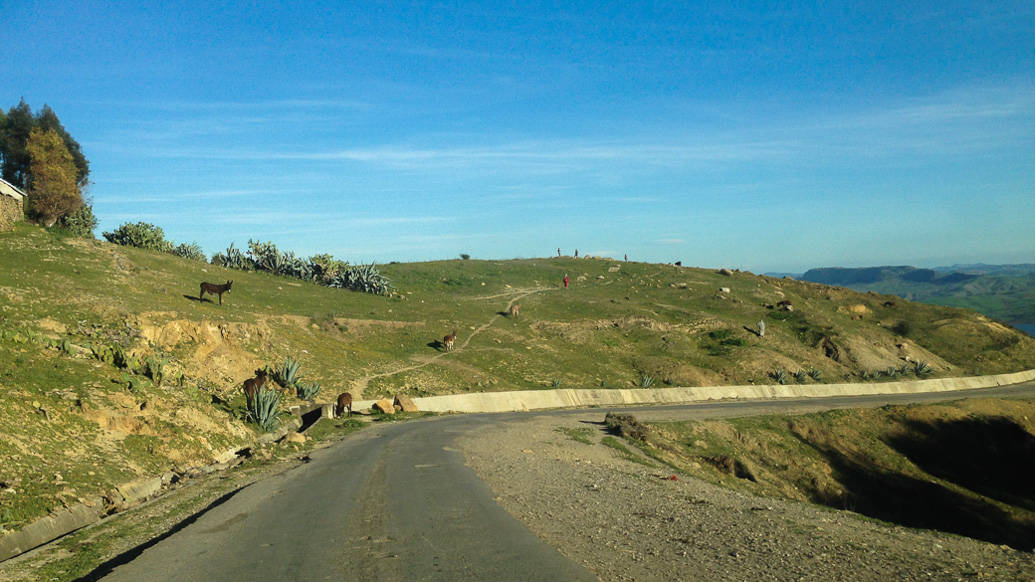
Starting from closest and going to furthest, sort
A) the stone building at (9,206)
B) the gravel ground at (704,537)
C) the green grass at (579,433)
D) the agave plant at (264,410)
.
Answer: the gravel ground at (704,537), the agave plant at (264,410), the green grass at (579,433), the stone building at (9,206)

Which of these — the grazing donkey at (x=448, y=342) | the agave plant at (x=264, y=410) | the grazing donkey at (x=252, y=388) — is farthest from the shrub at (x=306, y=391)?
the grazing donkey at (x=448, y=342)

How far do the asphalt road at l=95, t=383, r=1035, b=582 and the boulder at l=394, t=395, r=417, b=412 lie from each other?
15.5 m

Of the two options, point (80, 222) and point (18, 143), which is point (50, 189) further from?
point (18, 143)

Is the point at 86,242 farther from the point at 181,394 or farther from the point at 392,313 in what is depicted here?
the point at 181,394

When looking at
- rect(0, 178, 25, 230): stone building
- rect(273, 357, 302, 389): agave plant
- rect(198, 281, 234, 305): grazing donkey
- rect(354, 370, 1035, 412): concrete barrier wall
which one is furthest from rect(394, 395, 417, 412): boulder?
rect(0, 178, 25, 230): stone building

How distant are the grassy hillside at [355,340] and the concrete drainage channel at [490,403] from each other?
1.35ft

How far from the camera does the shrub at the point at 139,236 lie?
59375mm

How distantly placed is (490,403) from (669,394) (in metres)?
15.5

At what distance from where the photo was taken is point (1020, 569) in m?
11.2

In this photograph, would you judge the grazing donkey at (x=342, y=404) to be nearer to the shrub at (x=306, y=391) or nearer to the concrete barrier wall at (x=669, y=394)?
the concrete barrier wall at (x=669, y=394)

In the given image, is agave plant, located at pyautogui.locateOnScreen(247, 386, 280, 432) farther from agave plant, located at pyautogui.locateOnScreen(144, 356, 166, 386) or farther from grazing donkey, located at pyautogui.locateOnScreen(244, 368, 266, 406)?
agave plant, located at pyautogui.locateOnScreen(144, 356, 166, 386)

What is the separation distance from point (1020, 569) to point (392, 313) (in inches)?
1931

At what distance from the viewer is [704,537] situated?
11188 mm

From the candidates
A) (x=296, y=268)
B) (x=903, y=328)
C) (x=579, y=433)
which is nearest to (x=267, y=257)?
(x=296, y=268)
